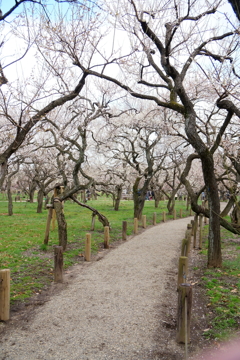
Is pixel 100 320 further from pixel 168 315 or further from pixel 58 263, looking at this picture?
pixel 58 263

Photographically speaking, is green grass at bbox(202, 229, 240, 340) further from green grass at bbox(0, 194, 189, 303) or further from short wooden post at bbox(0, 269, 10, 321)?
green grass at bbox(0, 194, 189, 303)

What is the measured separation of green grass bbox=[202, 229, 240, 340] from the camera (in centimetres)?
471

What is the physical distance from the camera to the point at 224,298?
19.9 ft

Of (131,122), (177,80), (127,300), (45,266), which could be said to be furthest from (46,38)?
(131,122)

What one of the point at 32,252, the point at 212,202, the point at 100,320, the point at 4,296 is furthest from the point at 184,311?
the point at 32,252

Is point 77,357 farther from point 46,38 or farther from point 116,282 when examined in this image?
point 46,38

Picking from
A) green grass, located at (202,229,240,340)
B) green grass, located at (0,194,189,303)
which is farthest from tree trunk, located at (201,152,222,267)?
green grass, located at (0,194,189,303)

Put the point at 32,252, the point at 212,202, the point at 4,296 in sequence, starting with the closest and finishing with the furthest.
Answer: the point at 4,296
the point at 212,202
the point at 32,252

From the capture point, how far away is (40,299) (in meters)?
6.11

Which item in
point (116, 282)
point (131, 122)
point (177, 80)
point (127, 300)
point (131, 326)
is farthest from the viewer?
point (131, 122)

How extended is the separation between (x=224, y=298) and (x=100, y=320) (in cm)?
271

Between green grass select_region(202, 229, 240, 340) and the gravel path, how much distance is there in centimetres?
87

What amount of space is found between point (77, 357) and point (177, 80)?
6.93m

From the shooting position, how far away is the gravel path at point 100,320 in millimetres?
4117
